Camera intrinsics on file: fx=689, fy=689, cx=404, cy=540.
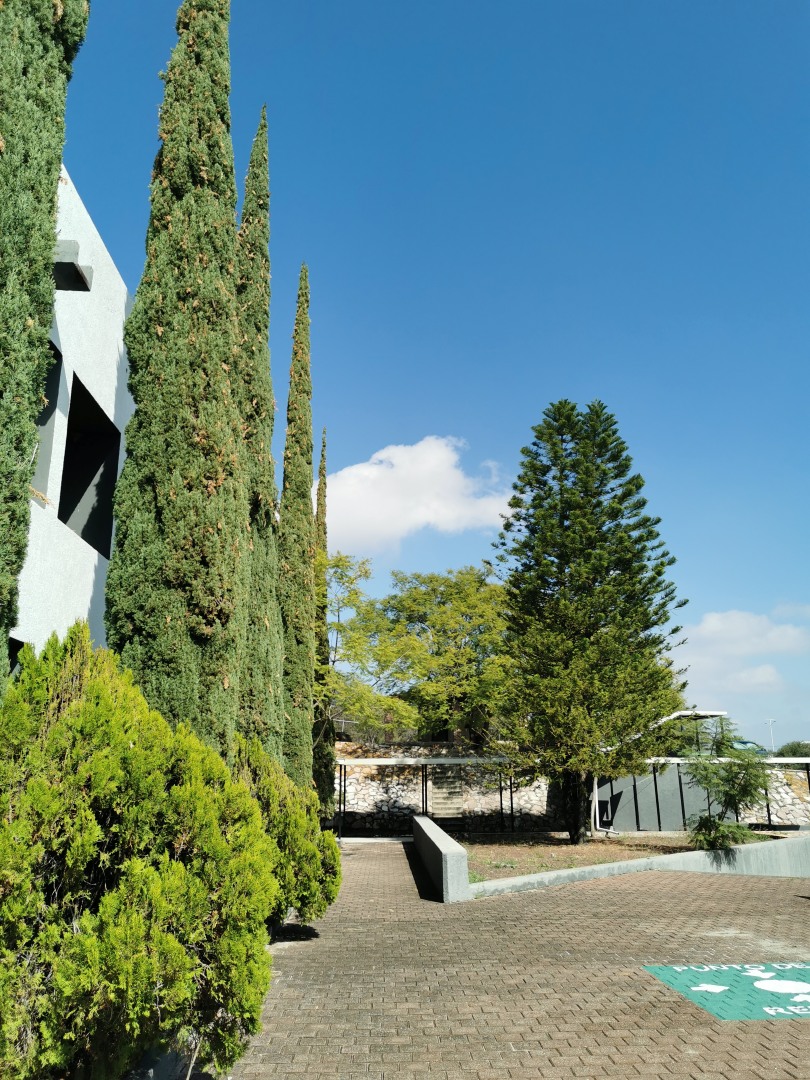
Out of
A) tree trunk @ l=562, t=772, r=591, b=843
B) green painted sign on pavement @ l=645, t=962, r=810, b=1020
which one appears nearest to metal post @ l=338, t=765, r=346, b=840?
tree trunk @ l=562, t=772, r=591, b=843

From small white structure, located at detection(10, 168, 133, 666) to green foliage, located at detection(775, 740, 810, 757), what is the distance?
38160 millimetres

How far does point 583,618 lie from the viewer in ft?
54.2

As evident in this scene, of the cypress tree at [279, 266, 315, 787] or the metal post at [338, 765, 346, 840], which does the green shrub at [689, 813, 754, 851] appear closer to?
the cypress tree at [279, 266, 315, 787]

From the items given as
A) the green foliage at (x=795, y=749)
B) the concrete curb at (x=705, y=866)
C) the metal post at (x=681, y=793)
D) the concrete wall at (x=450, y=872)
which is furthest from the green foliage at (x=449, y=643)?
the green foliage at (x=795, y=749)

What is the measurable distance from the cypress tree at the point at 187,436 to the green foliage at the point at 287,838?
2.96 ft

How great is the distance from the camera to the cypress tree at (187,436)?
230 inches

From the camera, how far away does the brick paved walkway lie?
4160 mm

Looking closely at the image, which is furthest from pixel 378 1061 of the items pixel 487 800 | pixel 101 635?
pixel 487 800

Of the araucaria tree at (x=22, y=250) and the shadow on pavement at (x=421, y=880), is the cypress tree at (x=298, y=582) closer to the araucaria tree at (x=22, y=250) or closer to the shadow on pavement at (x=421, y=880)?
the shadow on pavement at (x=421, y=880)

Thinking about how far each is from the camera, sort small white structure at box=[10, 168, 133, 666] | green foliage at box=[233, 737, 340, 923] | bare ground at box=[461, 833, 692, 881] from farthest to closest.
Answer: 1. bare ground at box=[461, 833, 692, 881]
2. green foliage at box=[233, 737, 340, 923]
3. small white structure at box=[10, 168, 133, 666]

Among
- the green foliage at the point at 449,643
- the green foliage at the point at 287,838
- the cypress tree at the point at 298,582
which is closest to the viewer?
the green foliage at the point at 287,838

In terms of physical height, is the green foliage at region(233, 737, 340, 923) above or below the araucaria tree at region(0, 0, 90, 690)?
below

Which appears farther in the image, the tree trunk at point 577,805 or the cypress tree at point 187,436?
the tree trunk at point 577,805

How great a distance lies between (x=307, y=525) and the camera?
44.0 ft
